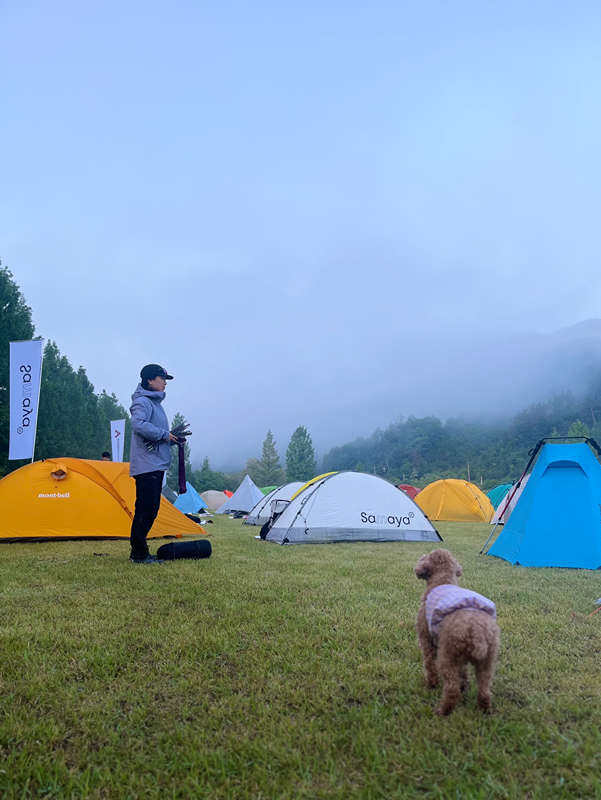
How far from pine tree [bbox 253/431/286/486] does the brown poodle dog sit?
2499 inches

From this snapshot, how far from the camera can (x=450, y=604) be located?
2.18 meters

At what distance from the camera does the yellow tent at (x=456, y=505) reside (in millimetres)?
17188

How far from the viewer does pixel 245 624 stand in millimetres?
3359

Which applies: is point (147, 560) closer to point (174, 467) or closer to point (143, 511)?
point (143, 511)

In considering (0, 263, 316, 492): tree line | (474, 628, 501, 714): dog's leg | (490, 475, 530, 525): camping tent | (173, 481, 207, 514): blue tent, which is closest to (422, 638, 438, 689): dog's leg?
(474, 628, 501, 714): dog's leg

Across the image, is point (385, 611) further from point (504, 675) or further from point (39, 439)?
point (39, 439)

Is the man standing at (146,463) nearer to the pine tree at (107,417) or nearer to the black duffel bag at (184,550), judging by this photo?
the black duffel bag at (184,550)

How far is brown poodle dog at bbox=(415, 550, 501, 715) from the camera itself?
1.99 metres

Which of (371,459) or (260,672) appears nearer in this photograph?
(260,672)

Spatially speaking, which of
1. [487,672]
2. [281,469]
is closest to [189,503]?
[487,672]

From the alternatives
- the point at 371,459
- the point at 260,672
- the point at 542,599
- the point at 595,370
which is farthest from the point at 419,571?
the point at 595,370

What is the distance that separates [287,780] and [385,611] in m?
2.22

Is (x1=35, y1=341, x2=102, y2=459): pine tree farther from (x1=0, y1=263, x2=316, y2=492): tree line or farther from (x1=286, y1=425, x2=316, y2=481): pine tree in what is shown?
(x1=286, y1=425, x2=316, y2=481): pine tree

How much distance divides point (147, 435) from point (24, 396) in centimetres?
839
